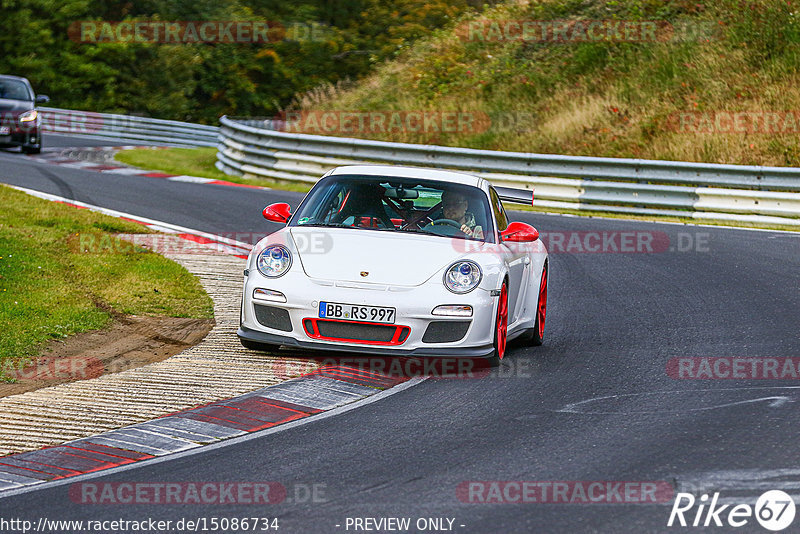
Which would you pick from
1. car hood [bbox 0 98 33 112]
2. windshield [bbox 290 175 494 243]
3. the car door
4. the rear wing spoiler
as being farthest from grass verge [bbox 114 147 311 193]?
the car door

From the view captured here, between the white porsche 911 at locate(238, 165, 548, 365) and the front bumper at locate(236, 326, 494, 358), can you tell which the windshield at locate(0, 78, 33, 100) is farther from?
the front bumper at locate(236, 326, 494, 358)

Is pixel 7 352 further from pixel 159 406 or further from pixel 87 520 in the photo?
pixel 87 520

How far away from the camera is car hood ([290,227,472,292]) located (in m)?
7.99

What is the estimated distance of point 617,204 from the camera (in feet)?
66.4

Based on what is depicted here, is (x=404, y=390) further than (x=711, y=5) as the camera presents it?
No

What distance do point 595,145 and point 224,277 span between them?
14.4 meters

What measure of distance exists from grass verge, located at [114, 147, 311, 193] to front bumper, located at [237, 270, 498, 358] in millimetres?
13813

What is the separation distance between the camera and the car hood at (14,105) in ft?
86.2

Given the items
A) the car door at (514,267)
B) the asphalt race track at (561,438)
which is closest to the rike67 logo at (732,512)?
the asphalt race track at (561,438)

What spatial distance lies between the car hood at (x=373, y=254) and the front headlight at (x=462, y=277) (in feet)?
0.25

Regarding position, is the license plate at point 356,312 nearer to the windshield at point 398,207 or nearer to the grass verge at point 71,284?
the windshield at point 398,207

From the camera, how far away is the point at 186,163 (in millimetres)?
28625

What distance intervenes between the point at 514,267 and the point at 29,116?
2026 cm

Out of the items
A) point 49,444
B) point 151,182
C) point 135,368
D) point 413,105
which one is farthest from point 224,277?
point 413,105
